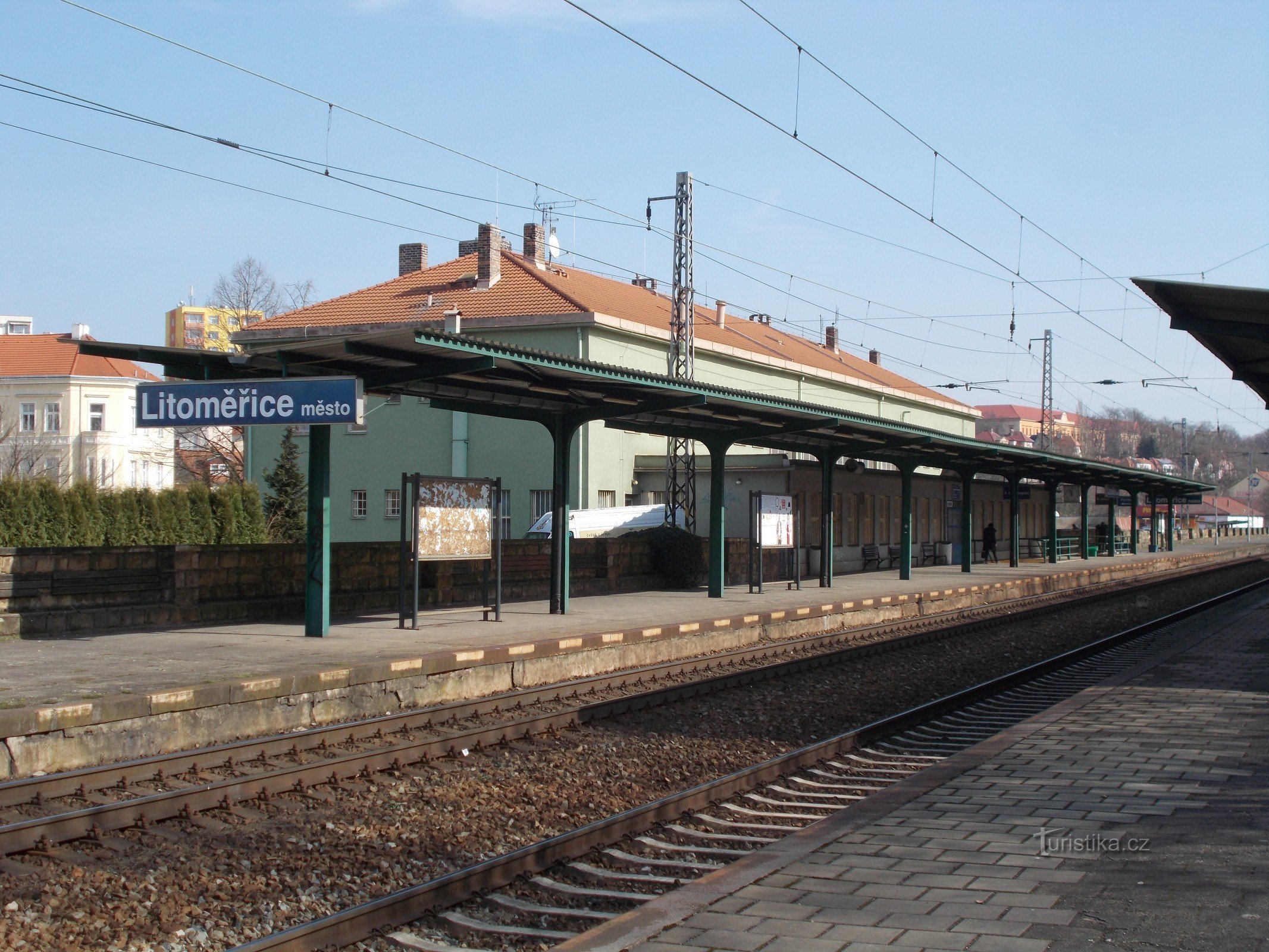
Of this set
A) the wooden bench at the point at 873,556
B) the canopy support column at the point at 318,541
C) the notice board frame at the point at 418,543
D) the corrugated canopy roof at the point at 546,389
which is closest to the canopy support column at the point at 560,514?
the corrugated canopy roof at the point at 546,389

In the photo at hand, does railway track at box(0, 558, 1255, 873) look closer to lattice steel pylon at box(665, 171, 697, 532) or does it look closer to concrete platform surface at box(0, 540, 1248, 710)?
concrete platform surface at box(0, 540, 1248, 710)

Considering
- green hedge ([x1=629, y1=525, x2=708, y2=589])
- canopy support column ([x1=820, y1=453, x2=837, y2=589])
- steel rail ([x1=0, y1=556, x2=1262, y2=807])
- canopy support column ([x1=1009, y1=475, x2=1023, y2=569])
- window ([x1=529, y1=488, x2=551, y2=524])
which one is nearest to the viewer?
steel rail ([x1=0, y1=556, x2=1262, y2=807])

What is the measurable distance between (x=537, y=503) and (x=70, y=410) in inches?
1340

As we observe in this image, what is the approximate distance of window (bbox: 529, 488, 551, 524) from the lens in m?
35.3

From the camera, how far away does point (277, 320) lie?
134ft

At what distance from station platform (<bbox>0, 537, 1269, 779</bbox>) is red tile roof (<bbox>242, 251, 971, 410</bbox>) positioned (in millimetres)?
17081

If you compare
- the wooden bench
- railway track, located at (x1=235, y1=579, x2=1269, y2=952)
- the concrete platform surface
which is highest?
the wooden bench

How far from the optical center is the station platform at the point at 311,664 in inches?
333

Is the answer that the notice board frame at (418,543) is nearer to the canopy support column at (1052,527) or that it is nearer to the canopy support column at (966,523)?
the canopy support column at (966,523)

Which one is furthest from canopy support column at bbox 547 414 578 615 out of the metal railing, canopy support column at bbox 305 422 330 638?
the metal railing

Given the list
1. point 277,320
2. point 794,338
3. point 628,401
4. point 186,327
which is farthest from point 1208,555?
point 186,327

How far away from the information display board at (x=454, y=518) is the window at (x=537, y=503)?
19316 millimetres

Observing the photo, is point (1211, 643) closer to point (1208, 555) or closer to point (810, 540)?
point (810, 540)

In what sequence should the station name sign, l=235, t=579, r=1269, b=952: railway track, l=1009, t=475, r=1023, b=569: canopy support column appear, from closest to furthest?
l=235, t=579, r=1269, b=952: railway track, the station name sign, l=1009, t=475, r=1023, b=569: canopy support column
